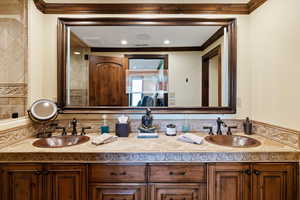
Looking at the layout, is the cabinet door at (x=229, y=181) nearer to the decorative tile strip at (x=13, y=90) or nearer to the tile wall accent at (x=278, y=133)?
the tile wall accent at (x=278, y=133)

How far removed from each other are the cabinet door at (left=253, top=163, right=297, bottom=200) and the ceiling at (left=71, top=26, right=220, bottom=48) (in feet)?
4.60

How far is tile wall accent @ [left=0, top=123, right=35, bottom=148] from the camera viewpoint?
4.90 feet

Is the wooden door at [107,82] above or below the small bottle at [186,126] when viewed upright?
above

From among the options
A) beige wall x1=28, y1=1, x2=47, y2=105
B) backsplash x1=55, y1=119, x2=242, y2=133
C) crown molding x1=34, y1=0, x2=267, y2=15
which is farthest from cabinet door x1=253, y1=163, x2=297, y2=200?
beige wall x1=28, y1=1, x2=47, y2=105

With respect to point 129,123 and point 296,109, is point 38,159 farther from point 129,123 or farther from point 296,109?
point 296,109

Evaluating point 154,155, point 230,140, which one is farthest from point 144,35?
point 230,140

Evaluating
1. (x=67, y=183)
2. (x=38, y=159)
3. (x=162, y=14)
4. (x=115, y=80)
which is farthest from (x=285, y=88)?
(x=38, y=159)

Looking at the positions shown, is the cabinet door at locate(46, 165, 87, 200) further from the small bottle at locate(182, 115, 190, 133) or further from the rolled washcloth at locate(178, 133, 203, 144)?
the small bottle at locate(182, 115, 190, 133)

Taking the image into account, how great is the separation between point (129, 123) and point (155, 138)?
372 mm

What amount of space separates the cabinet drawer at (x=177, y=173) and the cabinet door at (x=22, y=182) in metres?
0.90

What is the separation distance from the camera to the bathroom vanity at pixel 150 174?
1420 mm

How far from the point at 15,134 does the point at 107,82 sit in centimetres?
99

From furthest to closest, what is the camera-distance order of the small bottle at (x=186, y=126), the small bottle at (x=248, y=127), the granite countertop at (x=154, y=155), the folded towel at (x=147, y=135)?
the small bottle at (x=186, y=126)
the small bottle at (x=248, y=127)
the folded towel at (x=147, y=135)
the granite countertop at (x=154, y=155)

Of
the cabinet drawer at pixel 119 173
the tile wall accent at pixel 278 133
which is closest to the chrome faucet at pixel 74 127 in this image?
the cabinet drawer at pixel 119 173
